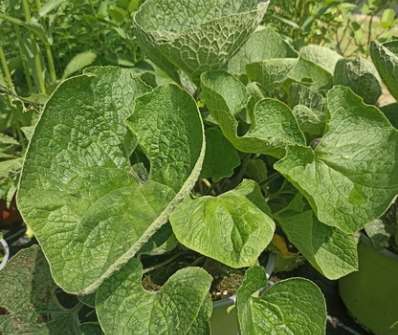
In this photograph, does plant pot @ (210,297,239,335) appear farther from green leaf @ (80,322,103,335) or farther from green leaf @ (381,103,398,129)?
green leaf @ (381,103,398,129)

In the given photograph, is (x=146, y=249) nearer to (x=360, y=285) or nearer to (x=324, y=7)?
(x=360, y=285)

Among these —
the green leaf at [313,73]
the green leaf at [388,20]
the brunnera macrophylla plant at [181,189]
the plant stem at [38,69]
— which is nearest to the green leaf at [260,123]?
the brunnera macrophylla plant at [181,189]

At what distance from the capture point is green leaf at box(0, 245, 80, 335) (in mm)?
858

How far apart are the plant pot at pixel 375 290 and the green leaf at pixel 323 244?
0.28m

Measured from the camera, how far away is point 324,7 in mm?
1471

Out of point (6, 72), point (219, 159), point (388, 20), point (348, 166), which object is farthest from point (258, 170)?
point (388, 20)

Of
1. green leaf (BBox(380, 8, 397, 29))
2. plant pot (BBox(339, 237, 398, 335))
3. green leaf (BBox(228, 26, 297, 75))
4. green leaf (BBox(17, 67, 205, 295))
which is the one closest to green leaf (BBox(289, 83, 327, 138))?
green leaf (BBox(228, 26, 297, 75))

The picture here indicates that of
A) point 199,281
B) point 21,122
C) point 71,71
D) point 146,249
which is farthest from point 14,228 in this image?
point 199,281

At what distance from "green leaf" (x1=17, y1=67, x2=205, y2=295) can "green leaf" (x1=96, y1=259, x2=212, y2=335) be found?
0.26 ft

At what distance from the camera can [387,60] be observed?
3.09ft

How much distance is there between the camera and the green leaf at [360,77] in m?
0.99

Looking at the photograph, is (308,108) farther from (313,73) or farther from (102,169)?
(102,169)

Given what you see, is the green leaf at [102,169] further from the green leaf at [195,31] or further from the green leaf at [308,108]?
the green leaf at [308,108]

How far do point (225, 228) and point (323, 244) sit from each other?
7.4 inches
